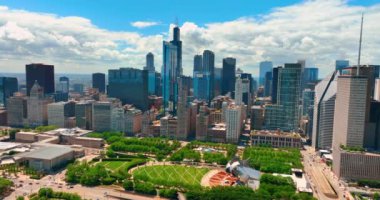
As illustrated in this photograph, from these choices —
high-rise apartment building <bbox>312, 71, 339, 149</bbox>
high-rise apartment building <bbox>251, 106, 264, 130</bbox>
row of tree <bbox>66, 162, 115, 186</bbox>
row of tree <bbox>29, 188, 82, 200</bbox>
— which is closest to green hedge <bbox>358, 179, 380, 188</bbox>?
high-rise apartment building <bbox>312, 71, 339, 149</bbox>

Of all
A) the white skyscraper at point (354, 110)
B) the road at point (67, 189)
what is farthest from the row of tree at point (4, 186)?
the white skyscraper at point (354, 110)

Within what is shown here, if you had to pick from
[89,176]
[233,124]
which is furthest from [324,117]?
[89,176]

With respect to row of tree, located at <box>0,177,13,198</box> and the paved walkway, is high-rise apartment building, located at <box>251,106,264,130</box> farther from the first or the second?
row of tree, located at <box>0,177,13,198</box>

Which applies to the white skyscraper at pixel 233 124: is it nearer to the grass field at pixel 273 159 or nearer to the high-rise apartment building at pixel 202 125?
the high-rise apartment building at pixel 202 125

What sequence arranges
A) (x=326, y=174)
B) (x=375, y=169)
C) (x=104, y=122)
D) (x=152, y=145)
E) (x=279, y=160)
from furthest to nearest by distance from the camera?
(x=104, y=122) < (x=152, y=145) < (x=279, y=160) < (x=326, y=174) < (x=375, y=169)

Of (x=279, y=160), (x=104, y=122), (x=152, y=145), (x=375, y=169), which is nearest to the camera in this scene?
(x=375, y=169)

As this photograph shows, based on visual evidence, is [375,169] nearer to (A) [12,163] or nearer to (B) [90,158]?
(B) [90,158]

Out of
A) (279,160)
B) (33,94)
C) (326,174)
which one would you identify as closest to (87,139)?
(33,94)

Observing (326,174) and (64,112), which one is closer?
(326,174)
